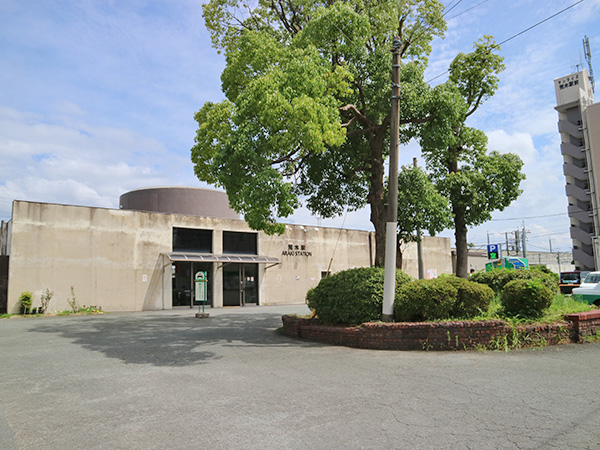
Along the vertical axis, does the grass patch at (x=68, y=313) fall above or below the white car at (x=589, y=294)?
below

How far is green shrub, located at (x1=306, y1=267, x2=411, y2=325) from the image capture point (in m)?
10.2

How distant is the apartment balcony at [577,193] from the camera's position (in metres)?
53.9

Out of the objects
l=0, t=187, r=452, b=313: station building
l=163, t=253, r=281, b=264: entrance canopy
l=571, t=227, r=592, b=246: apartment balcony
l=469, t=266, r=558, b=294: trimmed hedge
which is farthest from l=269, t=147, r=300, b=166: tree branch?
l=571, t=227, r=592, b=246: apartment balcony

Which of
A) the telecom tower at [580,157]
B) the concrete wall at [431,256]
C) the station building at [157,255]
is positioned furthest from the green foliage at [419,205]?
the telecom tower at [580,157]

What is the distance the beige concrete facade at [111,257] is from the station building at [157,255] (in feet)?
0.15

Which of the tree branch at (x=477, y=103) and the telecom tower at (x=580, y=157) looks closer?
the tree branch at (x=477, y=103)

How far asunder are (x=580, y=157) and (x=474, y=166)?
4959 cm

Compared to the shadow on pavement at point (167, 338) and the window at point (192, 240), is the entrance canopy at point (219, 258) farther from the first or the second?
the shadow on pavement at point (167, 338)

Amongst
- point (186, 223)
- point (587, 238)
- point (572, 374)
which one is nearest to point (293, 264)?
point (186, 223)

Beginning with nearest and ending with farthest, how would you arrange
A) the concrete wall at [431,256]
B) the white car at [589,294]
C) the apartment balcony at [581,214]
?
1. the white car at [589,294]
2. the concrete wall at [431,256]
3. the apartment balcony at [581,214]

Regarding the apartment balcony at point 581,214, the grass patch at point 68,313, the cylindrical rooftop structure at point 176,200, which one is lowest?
the grass patch at point 68,313

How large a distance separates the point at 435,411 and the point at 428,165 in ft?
40.1

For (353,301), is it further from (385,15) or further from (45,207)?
(45,207)

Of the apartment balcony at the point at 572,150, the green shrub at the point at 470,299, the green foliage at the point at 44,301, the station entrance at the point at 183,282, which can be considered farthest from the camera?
the apartment balcony at the point at 572,150
